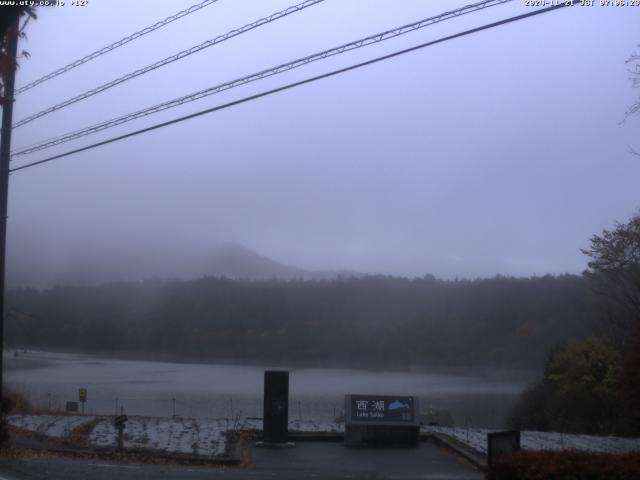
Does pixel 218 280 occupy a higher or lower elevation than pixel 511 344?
higher

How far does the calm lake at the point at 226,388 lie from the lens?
1357 inches

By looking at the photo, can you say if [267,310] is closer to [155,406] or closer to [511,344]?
[511,344]

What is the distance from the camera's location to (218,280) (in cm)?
7425

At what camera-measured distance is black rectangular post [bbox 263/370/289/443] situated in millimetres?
20625

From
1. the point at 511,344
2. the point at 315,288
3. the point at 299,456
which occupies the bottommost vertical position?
the point at 299,456

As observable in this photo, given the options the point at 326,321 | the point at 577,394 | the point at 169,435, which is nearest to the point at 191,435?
the point at 169,435

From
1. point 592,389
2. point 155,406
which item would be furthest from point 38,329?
point 592,389

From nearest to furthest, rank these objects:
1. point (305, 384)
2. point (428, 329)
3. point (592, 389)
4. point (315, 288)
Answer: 1. point (592, 389)
2. point (305, 384)
3. point (428, 329)
4. point (315, 288)

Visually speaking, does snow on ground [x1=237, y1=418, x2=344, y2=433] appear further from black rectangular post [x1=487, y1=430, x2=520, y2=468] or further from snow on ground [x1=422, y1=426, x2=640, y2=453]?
black rectangular post [x1=487, y1=430, x2=520, y2=468]

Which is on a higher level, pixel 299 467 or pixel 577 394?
pixel 577 394

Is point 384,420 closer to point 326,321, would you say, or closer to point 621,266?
point 621,266

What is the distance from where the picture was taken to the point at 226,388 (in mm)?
40562

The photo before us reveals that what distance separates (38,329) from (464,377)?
32660 mm

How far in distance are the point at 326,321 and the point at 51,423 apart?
132ft
